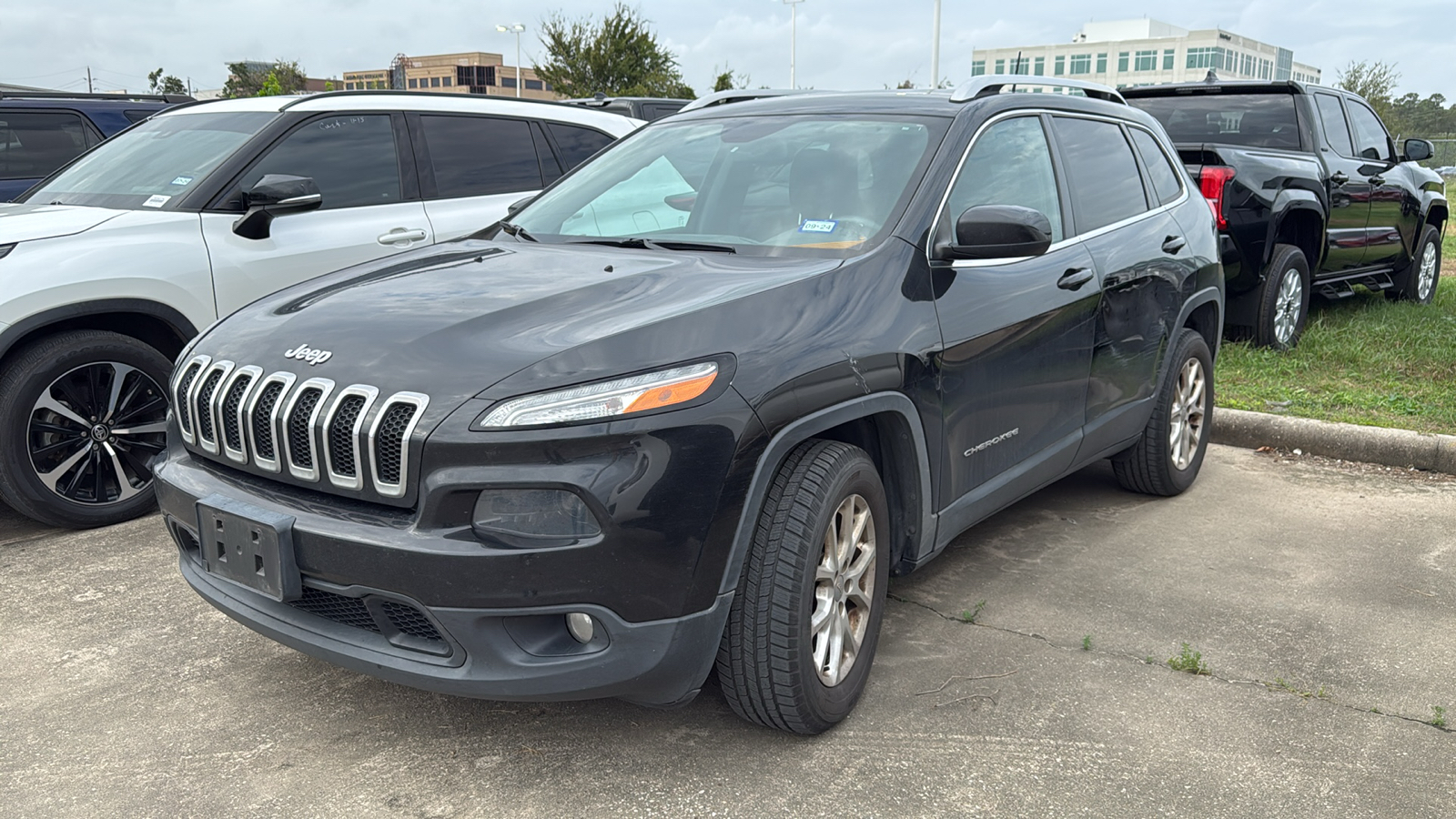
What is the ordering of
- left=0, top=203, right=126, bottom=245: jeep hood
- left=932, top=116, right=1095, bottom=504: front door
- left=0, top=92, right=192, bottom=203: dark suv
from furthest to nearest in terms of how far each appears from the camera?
left=0, top=92, right=192, bottom=203: dark suv < left=0, top=203, right=126, bottom=245: jeep hood < left=932, top=116, right=1095, bottom=504: front door

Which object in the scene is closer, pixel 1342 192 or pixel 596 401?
pixel 596 401

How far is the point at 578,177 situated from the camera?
14.2ft

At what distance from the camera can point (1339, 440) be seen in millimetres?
5820

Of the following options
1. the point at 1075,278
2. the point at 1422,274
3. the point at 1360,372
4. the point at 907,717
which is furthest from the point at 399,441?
the point at 1422,274

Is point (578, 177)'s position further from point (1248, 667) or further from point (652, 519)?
point (1248, 667)

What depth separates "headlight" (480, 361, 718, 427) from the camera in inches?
98.2

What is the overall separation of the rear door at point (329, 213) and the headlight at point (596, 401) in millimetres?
2910

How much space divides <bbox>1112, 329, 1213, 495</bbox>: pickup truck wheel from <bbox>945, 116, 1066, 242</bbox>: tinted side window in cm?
116

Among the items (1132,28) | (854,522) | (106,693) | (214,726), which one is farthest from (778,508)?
(1132,28)

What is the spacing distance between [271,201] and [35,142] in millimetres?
3851

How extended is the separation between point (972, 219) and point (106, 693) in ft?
8.94

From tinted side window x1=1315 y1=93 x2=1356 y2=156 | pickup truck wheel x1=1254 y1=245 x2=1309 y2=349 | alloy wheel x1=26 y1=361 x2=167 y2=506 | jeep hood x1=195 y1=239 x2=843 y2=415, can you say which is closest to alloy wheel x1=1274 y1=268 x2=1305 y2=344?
pickup truck wheel x1=1254 y1=245 x2=1309 y2=349

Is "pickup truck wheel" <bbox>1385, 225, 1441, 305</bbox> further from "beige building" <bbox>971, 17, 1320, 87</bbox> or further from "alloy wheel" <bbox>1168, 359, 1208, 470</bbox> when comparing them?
"beige building" <bbox>971, 17, 1320, 87</bbox>

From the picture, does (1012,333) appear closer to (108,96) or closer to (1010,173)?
(1010,173)
